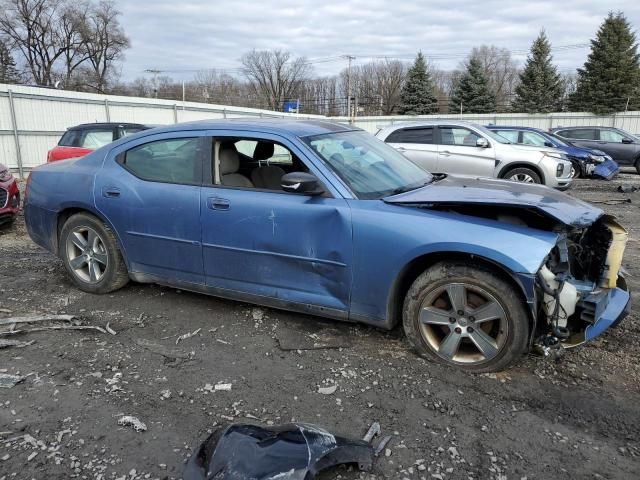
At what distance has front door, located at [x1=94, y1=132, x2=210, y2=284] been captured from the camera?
12.9ft

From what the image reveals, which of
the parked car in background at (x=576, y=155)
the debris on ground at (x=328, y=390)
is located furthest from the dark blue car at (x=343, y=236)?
the parked car in background at (x=576, y=155)

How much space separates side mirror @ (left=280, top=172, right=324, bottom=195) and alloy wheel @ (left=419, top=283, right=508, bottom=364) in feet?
3.42

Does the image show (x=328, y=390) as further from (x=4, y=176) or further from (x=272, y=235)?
(x=4, y=176)

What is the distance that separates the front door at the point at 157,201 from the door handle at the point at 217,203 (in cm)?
11

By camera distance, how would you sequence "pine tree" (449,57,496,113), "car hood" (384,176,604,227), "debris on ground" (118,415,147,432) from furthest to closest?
1. "pine tree" (449,57,496,113)
2. "car hood" (384,176,604,227)
3. "debris on ground" (118,415,147,432)

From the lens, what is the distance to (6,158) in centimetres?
1564

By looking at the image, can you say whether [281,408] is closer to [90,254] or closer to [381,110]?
[90,254]

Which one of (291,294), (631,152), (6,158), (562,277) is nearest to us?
(562,277)

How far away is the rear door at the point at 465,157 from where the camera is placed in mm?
10656

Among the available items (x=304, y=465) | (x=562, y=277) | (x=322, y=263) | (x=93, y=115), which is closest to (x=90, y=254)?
(x=322, y=263)

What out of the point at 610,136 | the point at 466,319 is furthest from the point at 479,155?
the point at 610,136

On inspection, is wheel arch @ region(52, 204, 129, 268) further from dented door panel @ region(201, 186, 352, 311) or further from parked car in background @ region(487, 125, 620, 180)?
parked car in background @ region(487, 125, 620, 180)

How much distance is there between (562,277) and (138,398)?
8.73 ft

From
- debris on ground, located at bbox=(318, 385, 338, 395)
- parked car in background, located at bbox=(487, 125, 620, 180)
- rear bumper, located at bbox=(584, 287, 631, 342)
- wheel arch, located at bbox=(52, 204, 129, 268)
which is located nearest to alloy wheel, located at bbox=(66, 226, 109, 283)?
wheel arch, located at bbox=(52, 204, 129, 268)
